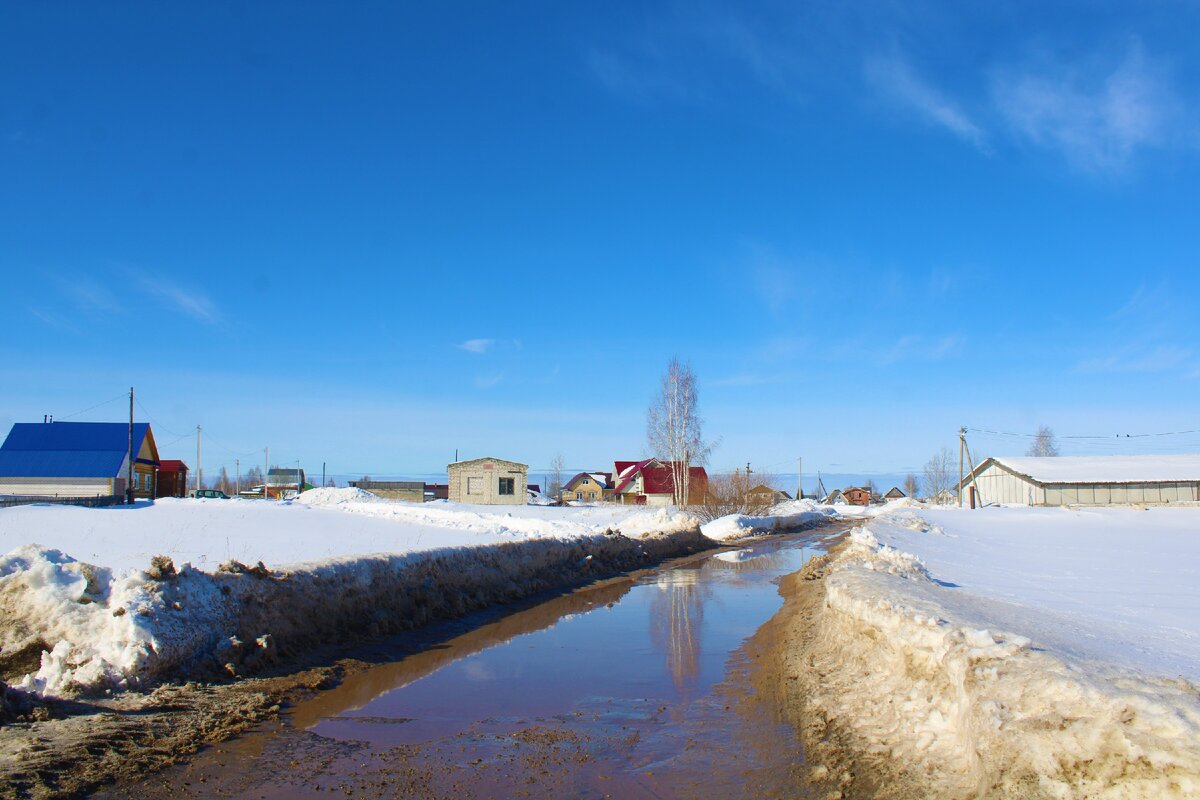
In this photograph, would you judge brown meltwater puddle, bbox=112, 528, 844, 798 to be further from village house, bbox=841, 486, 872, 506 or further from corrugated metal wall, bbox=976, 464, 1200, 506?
village house, bbox=841, 486, 872, 506

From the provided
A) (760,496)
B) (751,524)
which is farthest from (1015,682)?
(760,496)

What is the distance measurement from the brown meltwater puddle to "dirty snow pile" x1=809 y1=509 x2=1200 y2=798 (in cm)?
94

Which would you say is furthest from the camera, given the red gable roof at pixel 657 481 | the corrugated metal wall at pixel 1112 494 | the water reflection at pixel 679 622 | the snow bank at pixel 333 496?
the red gable roof at pixel 657 481

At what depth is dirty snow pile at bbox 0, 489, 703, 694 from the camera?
7840 millimetres

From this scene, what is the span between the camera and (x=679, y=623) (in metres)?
13.9

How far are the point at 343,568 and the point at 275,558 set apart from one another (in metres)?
2.82

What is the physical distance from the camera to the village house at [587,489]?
86375 millimetres

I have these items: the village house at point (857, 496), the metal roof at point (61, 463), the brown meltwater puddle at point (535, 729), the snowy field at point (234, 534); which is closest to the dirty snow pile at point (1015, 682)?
the brown meltwater puddle at point (535, 729)

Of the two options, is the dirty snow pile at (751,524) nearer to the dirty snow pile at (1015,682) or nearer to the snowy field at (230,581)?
the snowy field at (230,581)

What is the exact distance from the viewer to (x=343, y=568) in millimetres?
12219

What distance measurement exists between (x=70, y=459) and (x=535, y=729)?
49064mm

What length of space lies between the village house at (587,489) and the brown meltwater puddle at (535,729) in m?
73.5

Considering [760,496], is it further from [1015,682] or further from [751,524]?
[1015,682]

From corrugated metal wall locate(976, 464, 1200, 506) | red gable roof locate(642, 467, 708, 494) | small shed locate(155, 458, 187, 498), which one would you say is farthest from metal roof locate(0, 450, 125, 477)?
corrugated metal wall locate(976, 464, 1200, 506)
